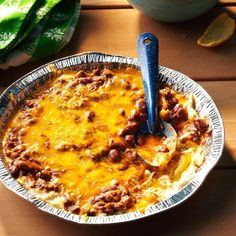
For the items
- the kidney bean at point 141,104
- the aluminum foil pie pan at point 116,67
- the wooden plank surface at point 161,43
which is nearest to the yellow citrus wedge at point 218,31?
the wooden plank surface at point 161,43

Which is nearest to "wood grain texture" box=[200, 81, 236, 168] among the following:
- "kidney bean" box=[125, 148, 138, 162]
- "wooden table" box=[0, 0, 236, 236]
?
"wooden table" box=[0, 0, 236, 236]

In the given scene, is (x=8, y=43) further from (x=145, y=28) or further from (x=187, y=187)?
(x=187, y=187)

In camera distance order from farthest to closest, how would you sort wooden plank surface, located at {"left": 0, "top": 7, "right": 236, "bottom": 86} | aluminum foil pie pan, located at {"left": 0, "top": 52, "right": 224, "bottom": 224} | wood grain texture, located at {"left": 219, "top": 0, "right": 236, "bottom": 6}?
wood grain texture, located at {"left": 219, "top": 0, "right": 236, "bottom": 6} < wooden plank surface, located at {"left": 0, "top": 7, "right": 236, "bottom": 86} < aluminum foil pie pan, located at {"left": 0, "top": 52, "right": 224, "bottom": 224}

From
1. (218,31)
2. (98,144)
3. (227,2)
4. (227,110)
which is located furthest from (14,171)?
(227,2)

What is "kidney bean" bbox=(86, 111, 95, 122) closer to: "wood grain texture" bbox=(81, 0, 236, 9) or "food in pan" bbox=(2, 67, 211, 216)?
"food in pan" bbox=(2, 67, 211, 216)

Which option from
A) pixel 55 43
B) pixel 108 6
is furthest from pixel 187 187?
pixel 108 6

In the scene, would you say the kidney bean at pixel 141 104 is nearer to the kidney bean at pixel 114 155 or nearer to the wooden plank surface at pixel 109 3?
the kidney bean at pixel 114 155

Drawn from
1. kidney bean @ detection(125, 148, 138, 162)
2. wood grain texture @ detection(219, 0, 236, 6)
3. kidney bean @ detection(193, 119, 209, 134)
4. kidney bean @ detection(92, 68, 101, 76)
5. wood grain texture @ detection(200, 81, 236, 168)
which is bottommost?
wood grain texture @ detection(200, 81, 236, 168)
